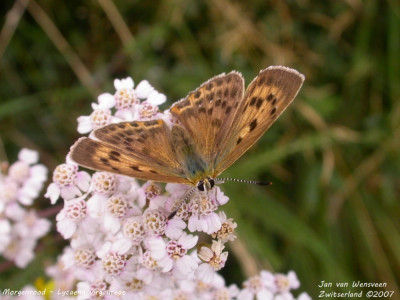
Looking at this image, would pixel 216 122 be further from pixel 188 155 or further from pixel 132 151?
pixel 132 151

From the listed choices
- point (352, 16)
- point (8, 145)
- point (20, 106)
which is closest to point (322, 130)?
point (352, 16)

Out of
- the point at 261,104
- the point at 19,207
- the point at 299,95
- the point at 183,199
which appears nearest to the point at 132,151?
the point at 183,199

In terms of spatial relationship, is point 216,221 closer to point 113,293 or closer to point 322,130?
point 113,293

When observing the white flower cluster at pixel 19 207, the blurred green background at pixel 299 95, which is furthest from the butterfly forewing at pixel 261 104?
the blurred green background at pixel 299 95

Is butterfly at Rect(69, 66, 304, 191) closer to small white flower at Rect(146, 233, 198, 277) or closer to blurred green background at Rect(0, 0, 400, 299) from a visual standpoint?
small white flower at Rect(146, 233, 198, 277)

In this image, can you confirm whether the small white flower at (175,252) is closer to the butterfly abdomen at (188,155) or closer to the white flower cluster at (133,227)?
the white flower cluster at (133,227)

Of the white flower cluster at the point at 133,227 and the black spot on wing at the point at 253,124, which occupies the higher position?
the black spot on wing at the point at 253,124
